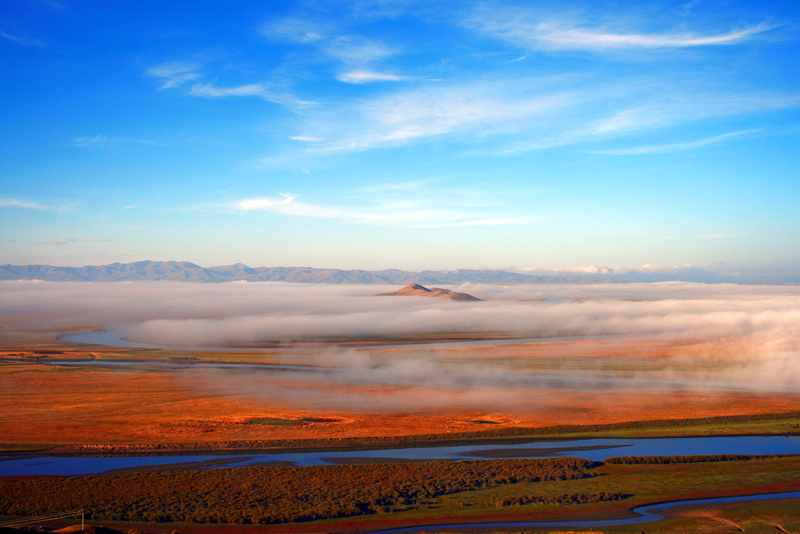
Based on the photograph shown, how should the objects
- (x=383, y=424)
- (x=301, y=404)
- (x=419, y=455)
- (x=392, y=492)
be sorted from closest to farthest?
1. (x=392, y=492)
2. (x=419, y=455)
3. (x=383, y=424)
4. (x=301, y=404)

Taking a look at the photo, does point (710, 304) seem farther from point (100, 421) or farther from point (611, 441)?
point (100, 421)

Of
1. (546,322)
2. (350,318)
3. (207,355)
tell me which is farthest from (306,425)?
(546,322)

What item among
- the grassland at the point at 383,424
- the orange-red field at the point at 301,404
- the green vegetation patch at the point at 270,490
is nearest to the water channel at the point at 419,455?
the grassland at the point at 383,424

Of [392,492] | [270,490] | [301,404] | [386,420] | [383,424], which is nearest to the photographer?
[392,492]

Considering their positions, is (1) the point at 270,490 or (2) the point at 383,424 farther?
(2) the point at 383,424

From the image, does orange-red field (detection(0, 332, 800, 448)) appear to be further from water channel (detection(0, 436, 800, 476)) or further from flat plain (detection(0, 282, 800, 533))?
water channel (detection(0, 436, 800, 476))

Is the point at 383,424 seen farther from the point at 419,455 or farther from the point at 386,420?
the point at 419,455

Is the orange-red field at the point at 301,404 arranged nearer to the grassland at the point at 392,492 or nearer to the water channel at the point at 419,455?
the water channel at the point at 419,455

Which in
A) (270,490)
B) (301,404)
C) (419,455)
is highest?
(270,490)

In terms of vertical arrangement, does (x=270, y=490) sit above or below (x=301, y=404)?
above

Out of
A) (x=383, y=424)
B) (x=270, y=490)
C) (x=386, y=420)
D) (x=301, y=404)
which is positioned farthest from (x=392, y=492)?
(x=301, y=404)

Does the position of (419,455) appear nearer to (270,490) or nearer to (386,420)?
(386,420)

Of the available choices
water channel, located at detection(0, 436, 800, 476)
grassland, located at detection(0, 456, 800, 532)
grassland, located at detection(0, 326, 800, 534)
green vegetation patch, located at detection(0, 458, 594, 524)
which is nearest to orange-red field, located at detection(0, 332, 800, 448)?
grassland, located at detection(0, 326, 800, 534)

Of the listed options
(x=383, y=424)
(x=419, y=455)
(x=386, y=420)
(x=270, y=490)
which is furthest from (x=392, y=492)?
(x=386, y=420)
